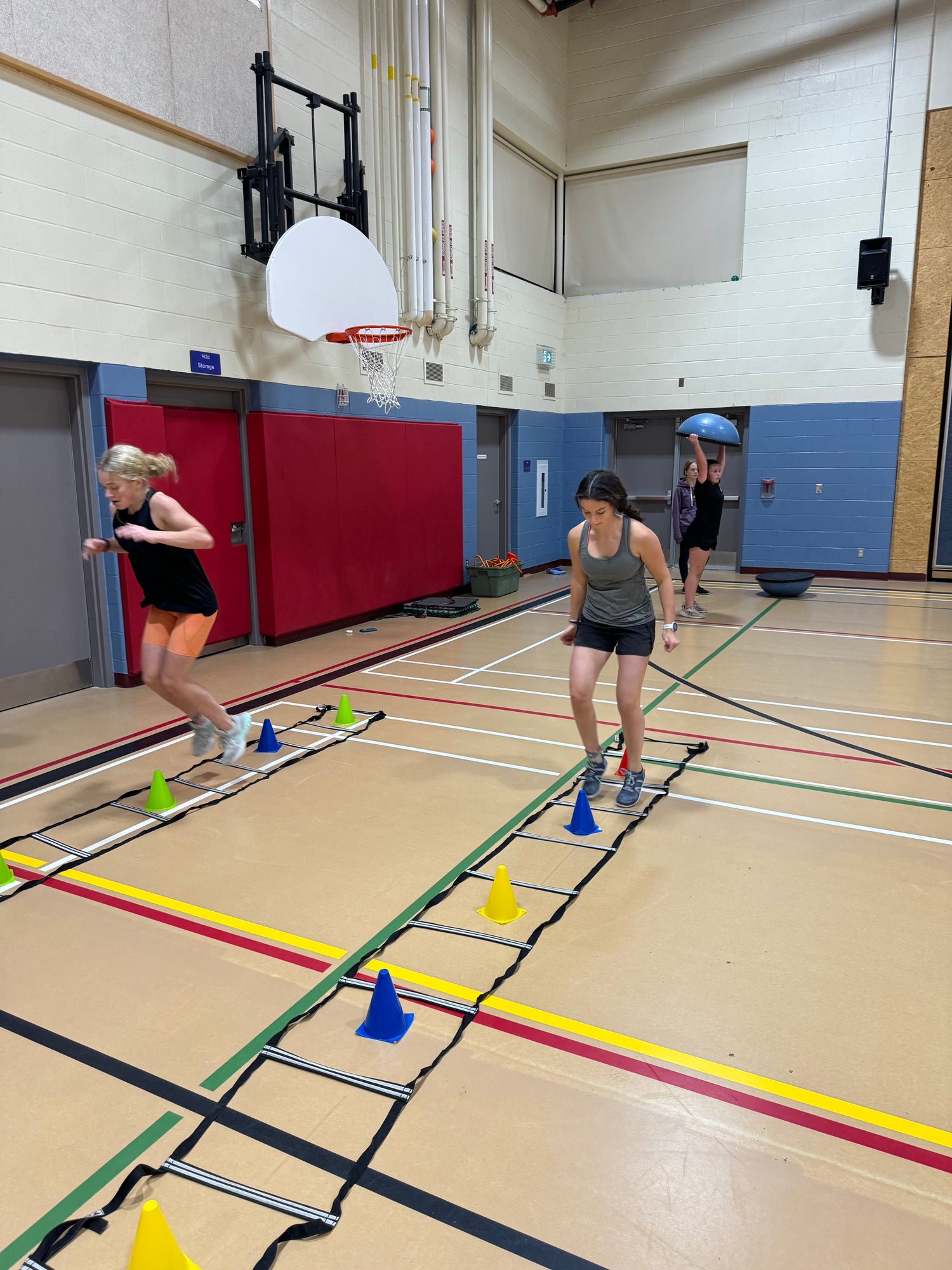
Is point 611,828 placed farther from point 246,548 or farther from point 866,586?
point 866,586

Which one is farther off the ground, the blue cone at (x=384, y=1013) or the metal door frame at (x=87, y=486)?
the metal door frame at (x=87, y=486)

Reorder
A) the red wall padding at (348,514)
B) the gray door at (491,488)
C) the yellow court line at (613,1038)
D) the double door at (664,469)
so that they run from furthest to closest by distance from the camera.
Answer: the double door at (664,469) → the gray door at (491,488) → the red wall padding at (348,514) → the yellow court line at (613,1038)

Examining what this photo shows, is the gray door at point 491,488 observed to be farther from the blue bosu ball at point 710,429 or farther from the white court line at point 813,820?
the white court line at point 813,820

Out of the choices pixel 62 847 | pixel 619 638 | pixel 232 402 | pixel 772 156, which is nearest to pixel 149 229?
pixel 232 402

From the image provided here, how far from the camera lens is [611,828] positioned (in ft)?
13.3

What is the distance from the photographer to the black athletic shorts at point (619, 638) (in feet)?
13.5

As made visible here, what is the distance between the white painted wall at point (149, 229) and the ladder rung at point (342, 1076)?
4.99 m

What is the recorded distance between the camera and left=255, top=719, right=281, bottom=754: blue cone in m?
5.17

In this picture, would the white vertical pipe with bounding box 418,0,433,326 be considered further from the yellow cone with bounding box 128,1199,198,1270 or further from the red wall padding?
the yellow cone with bounding box 128,1199,198,1270

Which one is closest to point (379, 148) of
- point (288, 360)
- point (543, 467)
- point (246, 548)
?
point (288, 360)

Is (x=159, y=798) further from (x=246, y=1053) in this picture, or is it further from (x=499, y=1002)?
(x=499, y=1002)

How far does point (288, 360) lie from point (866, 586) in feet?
26.5

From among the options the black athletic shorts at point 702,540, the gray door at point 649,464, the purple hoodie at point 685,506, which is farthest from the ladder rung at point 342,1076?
the gray door at point 649,464

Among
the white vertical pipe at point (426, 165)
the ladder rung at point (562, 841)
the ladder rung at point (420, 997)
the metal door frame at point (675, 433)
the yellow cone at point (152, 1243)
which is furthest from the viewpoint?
the metal door frame at point (675, 433)
